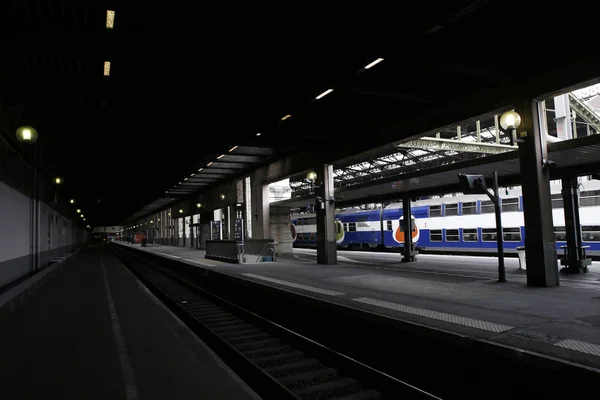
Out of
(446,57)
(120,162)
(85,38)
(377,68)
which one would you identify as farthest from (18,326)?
(120,162)

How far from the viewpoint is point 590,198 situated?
746 inches

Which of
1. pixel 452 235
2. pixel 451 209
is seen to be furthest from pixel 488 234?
pixel 451 209

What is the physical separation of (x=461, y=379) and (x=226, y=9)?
7.22 metres

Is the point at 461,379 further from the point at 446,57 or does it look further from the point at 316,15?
the point at 446,57

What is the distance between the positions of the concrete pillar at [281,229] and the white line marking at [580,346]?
21.2 m

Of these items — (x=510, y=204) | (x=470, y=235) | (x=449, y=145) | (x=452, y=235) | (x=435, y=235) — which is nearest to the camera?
(x=449, y=145)

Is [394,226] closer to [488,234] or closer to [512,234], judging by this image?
[488,234]

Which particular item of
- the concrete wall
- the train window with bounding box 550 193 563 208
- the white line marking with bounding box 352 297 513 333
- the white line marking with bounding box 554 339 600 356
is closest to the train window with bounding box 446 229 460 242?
the train window with bounding box 550 193 563 208

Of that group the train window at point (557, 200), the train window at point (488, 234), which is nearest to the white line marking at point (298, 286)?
the train window at point (488, 234)

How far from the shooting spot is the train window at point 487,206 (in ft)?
74.4

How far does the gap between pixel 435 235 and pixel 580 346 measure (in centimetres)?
2156

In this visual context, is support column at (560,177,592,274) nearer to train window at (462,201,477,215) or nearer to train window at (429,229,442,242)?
train window at (462,201,477,215)

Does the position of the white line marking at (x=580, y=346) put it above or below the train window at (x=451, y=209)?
below

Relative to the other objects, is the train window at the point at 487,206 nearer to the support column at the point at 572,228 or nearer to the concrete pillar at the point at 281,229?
the support column at the point at 572,228
